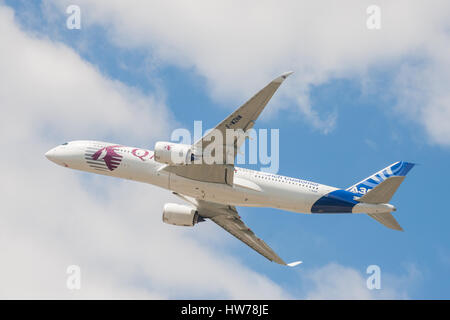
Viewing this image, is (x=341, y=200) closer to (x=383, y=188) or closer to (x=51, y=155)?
(x=383, y=188)

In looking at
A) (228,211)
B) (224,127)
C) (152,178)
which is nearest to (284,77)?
(224,127)

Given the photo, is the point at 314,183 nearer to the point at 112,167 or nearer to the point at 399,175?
the point at 399,175

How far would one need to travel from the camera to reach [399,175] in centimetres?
4388

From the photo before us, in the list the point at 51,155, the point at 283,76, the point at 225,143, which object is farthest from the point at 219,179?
the point at 51,155

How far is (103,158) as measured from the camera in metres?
44.0

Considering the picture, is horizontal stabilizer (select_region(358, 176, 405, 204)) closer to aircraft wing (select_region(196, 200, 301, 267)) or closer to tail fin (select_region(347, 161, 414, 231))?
tail fin (select_region(347, 161, 414, 231))

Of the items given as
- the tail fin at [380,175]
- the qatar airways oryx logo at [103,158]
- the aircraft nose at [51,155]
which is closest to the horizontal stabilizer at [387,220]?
the tail fin at [380,175]

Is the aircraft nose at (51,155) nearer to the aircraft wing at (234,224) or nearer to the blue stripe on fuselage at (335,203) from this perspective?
the aircraft wing at (234,224)

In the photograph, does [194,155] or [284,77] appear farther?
[194,155]

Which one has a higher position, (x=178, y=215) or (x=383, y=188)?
(x=383, y=188)

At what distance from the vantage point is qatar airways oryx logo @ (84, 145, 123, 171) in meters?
43.6

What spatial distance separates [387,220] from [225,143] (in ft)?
44.3

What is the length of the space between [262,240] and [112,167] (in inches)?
562

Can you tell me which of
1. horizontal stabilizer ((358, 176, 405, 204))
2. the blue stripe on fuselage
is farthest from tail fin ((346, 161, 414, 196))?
horizontal stabilizer ((358, 176, 405, 204))
